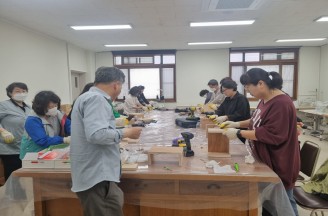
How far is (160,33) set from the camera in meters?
5.22

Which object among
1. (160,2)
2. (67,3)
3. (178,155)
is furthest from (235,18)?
(178,155)

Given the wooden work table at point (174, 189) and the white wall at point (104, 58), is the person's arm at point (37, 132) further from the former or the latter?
the white wall at point (104, 58)

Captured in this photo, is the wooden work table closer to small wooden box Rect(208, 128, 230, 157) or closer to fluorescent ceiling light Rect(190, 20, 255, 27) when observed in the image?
small wooden box Rect(208, 128, 230, 157)

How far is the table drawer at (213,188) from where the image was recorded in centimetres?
143

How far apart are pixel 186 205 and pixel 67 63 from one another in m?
5.76

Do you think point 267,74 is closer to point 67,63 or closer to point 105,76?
point 105,76

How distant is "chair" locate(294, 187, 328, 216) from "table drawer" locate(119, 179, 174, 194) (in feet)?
3.29

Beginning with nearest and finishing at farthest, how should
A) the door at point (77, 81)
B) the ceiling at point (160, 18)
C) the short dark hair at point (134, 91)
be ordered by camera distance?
1. the ceiling at point (160, 18)
2. the short dark hair at point (134, 91)
3. the door at point (77, 81)

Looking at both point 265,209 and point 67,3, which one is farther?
point 67,3

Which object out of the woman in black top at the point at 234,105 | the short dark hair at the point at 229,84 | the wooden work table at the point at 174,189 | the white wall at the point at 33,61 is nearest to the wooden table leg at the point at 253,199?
the wooden work table at the point at 174,189

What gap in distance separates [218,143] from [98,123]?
0.94m

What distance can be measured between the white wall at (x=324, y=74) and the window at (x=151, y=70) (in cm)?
457

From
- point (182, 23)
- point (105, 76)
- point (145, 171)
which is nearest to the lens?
point (105, 76)

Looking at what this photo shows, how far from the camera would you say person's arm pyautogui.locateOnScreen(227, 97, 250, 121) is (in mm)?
2848
